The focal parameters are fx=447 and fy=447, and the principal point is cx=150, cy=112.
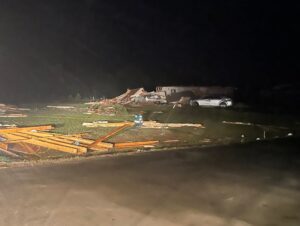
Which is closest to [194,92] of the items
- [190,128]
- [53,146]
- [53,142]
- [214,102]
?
[214,102]

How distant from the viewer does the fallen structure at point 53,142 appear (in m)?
14.8

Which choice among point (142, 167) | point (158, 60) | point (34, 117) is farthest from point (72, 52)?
point (142, 167)

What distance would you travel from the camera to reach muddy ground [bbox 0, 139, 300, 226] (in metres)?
8.00

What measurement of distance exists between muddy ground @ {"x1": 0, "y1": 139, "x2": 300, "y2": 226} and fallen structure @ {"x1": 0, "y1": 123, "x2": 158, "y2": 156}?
5.72ft

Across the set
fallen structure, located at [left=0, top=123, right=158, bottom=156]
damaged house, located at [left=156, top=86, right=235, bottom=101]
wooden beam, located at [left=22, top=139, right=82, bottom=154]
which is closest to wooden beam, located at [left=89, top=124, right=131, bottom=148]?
fallen structure, located at [left=0, top=123, right=158, bottom=156]

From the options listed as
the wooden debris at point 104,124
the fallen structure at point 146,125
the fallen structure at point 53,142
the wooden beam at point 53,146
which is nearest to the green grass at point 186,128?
the wooden debris at point 104,124

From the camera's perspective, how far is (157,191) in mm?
9859

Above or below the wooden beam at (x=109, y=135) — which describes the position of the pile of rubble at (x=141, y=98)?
above

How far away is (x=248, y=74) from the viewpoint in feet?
165

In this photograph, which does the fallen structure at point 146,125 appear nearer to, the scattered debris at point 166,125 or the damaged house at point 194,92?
the scattered debris at point 166,125

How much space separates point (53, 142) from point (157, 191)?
6.86 m

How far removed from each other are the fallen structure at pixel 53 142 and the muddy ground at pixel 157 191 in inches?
68.6

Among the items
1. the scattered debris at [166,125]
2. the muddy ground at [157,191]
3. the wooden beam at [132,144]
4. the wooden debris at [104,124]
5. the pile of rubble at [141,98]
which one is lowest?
the muddy ground at [157,191]

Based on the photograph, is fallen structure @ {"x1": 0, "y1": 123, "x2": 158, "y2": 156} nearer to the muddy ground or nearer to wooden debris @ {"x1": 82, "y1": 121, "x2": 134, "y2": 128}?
the muddy ground
